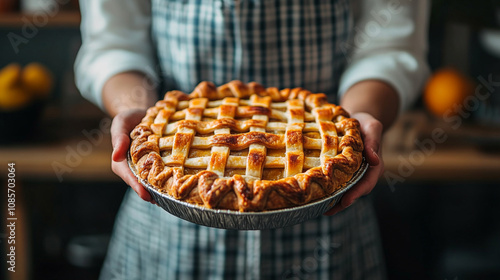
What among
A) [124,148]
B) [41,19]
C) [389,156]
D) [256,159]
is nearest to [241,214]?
[256,159]

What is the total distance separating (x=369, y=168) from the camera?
2.21ft

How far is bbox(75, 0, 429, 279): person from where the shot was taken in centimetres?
89

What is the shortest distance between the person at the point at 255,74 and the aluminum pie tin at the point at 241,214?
302 mm

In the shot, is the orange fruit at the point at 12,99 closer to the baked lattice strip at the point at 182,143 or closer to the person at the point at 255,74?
the person at the point at 255,74

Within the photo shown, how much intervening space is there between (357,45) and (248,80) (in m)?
0.30

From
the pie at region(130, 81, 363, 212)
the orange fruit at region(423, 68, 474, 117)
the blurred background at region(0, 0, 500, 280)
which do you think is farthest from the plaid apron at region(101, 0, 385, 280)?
the orange fruit at region(423, 68, 474, 117)

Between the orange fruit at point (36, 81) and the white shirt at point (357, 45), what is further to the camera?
the orange fruit at point (36, 81)

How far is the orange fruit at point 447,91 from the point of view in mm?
1403

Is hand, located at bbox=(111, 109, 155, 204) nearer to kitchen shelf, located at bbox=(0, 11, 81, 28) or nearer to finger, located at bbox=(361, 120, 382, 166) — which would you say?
finger, located at bbox=(361, 120, 382, 166)

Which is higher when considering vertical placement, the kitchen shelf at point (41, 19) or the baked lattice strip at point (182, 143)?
the baked lattice strip at point (182, 143)

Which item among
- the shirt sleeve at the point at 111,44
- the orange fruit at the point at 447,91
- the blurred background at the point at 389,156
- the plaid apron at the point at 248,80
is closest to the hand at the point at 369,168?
the plaid apron at the point at 248,80

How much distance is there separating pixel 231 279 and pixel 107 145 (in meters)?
0.75

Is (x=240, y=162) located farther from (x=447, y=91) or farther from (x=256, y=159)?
(x=447, y=91)

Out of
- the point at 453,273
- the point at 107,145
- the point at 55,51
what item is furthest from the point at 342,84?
the point at 55,51
